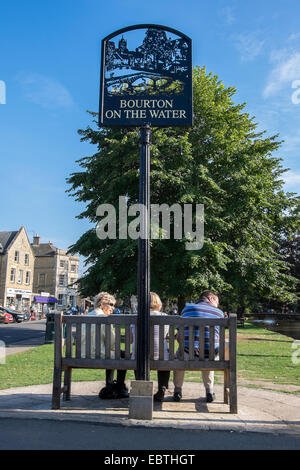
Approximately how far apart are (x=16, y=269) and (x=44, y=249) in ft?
58.0

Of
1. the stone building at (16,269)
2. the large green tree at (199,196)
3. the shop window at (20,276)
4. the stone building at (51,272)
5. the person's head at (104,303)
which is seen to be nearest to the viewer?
the person's head at (104,303)

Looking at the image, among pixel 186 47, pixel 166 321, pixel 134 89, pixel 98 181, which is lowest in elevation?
pixel 166 321

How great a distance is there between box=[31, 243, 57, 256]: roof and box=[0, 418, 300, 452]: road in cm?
7584

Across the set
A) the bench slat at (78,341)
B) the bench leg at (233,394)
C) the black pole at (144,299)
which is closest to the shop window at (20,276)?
the bench slat at (78,341)

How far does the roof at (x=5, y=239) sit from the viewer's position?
60963 millimetres

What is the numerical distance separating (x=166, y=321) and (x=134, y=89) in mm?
3193

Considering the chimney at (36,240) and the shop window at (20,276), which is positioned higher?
the chimney at (36,240)

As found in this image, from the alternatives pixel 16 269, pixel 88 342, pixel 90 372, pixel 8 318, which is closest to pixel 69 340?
pixel 88 342

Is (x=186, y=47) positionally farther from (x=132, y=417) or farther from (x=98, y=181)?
(x=98, y=181)

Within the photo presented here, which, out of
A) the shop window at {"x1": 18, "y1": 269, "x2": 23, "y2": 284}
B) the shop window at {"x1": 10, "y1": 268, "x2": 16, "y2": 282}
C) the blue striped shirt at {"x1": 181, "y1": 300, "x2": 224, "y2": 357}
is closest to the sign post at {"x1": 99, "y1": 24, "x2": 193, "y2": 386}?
the blue striped shirt at {"x1": 181, "y1": 300, "x2": 224, "y2": 357}

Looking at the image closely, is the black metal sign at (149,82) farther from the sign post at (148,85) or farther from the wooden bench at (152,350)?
the wooden bench at (152,350)

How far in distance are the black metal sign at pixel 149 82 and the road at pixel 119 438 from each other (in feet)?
12.5

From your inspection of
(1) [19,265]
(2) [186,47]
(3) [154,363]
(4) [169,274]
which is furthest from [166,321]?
(1) [19,265]
